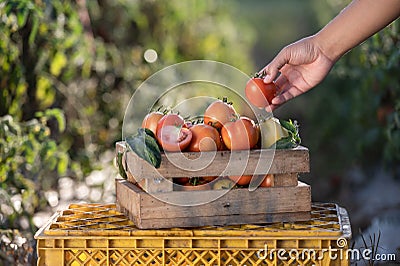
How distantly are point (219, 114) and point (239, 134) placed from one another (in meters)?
0.11

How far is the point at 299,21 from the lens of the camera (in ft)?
48.1

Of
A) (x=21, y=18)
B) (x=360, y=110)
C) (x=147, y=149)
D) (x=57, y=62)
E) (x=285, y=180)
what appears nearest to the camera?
(x=147, y=149)

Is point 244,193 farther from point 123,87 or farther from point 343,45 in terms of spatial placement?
point 123,87

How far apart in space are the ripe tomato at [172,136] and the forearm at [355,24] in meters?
0.49

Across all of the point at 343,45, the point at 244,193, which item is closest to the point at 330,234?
the point at 244,193

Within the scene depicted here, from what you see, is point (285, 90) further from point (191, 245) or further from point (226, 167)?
point (191, 245)

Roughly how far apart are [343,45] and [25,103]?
210 cm

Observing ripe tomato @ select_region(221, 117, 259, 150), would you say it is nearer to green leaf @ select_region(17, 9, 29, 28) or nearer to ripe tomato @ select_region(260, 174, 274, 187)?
ripe tomato @ select_region(260, 174, 274, 187)

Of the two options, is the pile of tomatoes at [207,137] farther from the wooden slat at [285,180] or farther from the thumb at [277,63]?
the thumb at [277,63]

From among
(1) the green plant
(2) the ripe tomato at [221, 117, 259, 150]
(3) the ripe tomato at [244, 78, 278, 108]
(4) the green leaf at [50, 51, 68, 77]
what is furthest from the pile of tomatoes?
(4) the green leaf at [50, 51, 68, 77]

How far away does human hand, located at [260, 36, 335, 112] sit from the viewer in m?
2.33

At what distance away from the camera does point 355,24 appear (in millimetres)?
2234

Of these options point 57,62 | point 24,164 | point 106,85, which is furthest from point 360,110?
point 24,164

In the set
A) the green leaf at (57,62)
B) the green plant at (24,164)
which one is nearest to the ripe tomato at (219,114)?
the green plant at (24,164)
